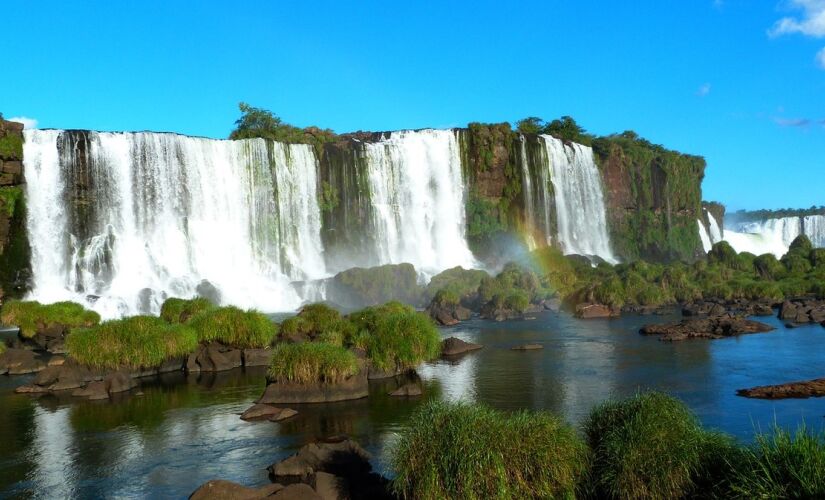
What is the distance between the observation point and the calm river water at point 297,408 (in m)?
15.2

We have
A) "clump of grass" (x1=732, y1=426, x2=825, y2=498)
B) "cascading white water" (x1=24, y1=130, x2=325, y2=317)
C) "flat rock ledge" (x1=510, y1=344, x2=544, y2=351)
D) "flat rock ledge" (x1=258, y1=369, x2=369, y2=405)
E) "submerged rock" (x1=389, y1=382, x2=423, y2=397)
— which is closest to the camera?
"clump of grass" (x1=732, y1=426, x2=825, y2=498)

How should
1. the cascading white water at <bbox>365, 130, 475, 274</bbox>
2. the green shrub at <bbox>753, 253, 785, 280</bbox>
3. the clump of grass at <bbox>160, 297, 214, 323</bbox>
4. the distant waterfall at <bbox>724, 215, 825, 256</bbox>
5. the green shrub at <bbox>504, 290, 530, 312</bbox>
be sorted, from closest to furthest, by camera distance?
the clump of grass at <bbox>160, 297, 214, 323</bbox>, the green shrub at <bbox>504, 290, 530, 312</bbox>, the green shrub at <bbox>753, 253, 785, 280</bbox>, the cascading white water at <bbox>365, 130, 475, 274</bbox>, the distant waterfall at <bbox>724, 215, 825, 256</bbox>

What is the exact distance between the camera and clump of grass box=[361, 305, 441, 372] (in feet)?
81.5

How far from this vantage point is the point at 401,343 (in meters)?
24.9

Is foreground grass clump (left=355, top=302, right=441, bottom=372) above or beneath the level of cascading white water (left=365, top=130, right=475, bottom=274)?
beneath

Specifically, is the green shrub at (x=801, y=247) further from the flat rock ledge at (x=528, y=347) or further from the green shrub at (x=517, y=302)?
the flat rock ledge at (x=528, y=347)

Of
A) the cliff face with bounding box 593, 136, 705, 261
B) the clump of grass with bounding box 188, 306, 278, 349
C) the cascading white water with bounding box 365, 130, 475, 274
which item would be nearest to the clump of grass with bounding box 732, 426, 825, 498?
the clump of grass with bounding box 188, 306, 278, 349

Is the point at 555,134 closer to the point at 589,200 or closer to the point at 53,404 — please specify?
the point at 589,200

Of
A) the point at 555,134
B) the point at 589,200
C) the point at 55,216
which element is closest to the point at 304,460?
the point at 55,216

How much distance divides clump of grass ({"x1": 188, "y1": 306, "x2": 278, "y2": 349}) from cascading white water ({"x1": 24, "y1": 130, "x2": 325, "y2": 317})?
19.3 m

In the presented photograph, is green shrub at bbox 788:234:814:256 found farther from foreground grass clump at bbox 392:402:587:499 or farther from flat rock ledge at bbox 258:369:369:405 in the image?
foreground grass clump at bbox 392:402:587:499

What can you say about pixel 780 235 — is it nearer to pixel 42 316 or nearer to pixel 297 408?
pixel 42 316

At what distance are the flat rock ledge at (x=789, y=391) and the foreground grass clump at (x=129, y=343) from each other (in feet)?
60.7

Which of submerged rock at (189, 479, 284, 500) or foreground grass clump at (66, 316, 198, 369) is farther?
foreground grass clump at (66, 316, 198, 369)
